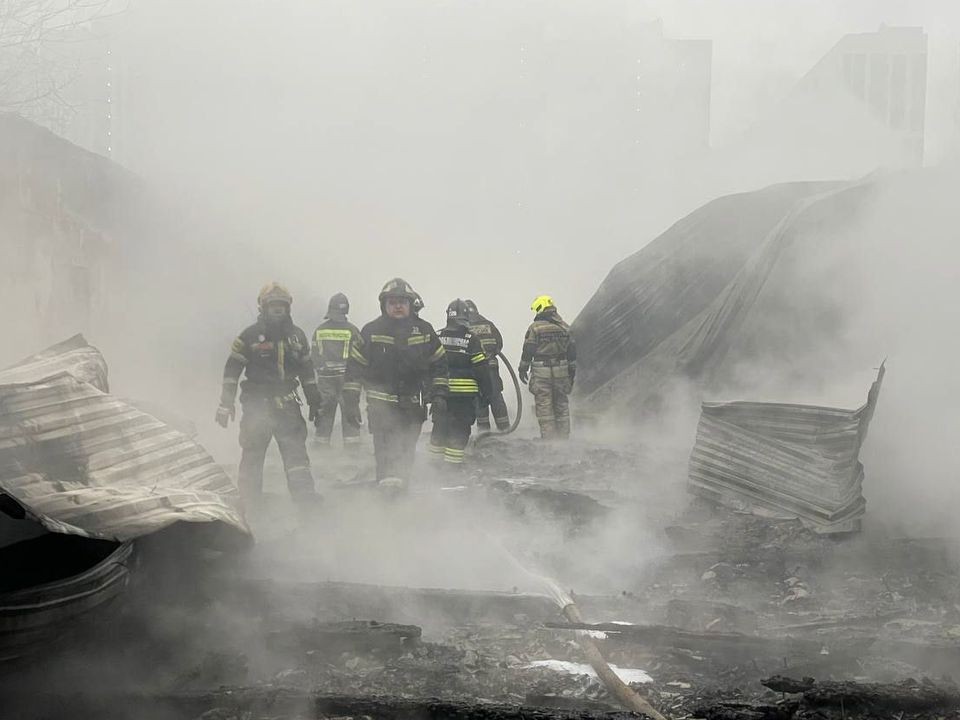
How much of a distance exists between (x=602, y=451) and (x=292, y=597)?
4099 millimetres

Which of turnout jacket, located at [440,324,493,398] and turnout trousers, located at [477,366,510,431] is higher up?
turnout jacket, located at [440,324,493,398]

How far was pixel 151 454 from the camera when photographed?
3.58m

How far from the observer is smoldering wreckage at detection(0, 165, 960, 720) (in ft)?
9.26

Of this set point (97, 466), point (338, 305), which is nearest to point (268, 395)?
point (97, 466)

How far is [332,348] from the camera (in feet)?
28.3

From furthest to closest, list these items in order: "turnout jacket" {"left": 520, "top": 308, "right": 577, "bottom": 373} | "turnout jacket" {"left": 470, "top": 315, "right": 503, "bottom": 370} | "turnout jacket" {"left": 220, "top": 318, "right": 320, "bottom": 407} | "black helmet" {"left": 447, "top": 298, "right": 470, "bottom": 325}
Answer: "turnout jacket" {"left": 470, "top": 315, "right": 503, "bottom": 370} < "turnout jacket" {"left": 520, "top": 308, "right": 577, "bottom": 373} < "black helmet" {"left": 447, "top": 298, "right": 470, "bottom": 325} < "turnout jacket" {"left": 220, "top": 318, "right": 320, "bottom": 407}

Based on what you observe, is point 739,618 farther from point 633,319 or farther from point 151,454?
point 633,319

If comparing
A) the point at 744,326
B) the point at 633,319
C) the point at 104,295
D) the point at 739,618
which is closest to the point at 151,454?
the point at 739,618

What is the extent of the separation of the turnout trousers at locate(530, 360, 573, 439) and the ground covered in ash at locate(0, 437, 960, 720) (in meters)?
2.93

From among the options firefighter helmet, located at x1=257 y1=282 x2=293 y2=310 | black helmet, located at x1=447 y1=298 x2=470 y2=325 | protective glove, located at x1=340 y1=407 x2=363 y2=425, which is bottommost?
protective glove, located at x1=340 y1=407 x2=363 y2=425

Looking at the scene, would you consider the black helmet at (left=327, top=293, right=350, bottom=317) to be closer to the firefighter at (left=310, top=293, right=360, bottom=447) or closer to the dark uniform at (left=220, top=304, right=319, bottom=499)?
the firefighter at (left=310, top=293, right=360, bottom=447)

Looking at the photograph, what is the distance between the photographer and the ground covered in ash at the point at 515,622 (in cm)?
288

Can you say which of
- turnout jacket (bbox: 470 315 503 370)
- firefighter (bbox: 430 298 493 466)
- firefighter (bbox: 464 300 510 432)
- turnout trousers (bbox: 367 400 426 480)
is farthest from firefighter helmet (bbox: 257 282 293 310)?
turnout jacket (bbox: 470 315 503 370)

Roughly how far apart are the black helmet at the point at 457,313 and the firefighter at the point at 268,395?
241cm
